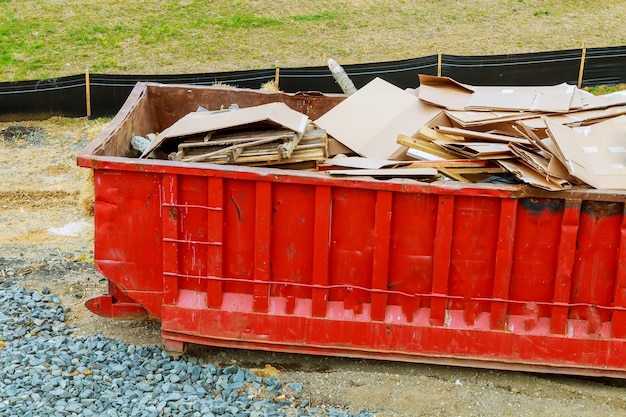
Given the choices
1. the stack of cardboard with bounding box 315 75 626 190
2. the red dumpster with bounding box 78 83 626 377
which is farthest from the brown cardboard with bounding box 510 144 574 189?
the red dumpster with bounding box 78 83 626 377

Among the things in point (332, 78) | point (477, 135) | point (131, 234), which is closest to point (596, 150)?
point (477, 135)

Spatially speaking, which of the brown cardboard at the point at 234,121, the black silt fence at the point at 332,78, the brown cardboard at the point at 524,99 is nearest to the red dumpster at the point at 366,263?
the brown cardboard at the point at 234,121

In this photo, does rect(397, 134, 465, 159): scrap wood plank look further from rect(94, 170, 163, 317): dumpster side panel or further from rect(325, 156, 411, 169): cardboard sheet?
rect(94, 170, 163, 317): dumpster side panel

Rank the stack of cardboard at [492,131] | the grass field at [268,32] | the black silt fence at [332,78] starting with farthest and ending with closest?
the grass field at [268,32] < the black silt fence at [332,78] < the stack of cardboard at [492,131]

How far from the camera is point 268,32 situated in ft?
81.6

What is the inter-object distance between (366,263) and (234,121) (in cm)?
164

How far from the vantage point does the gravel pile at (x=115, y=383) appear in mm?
6145

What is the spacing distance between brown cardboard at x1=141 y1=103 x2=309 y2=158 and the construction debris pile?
0.01m

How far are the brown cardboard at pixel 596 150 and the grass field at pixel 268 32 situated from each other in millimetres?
15696

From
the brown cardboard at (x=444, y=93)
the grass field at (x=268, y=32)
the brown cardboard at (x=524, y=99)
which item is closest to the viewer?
the brown cardboard at (x=524, y=99)

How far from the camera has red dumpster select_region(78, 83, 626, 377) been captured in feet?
21.2

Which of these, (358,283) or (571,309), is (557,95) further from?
(358,283)

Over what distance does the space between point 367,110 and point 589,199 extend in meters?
2.56

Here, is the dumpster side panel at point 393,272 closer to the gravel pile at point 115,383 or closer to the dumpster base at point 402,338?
the dumpster base at point 402,338
